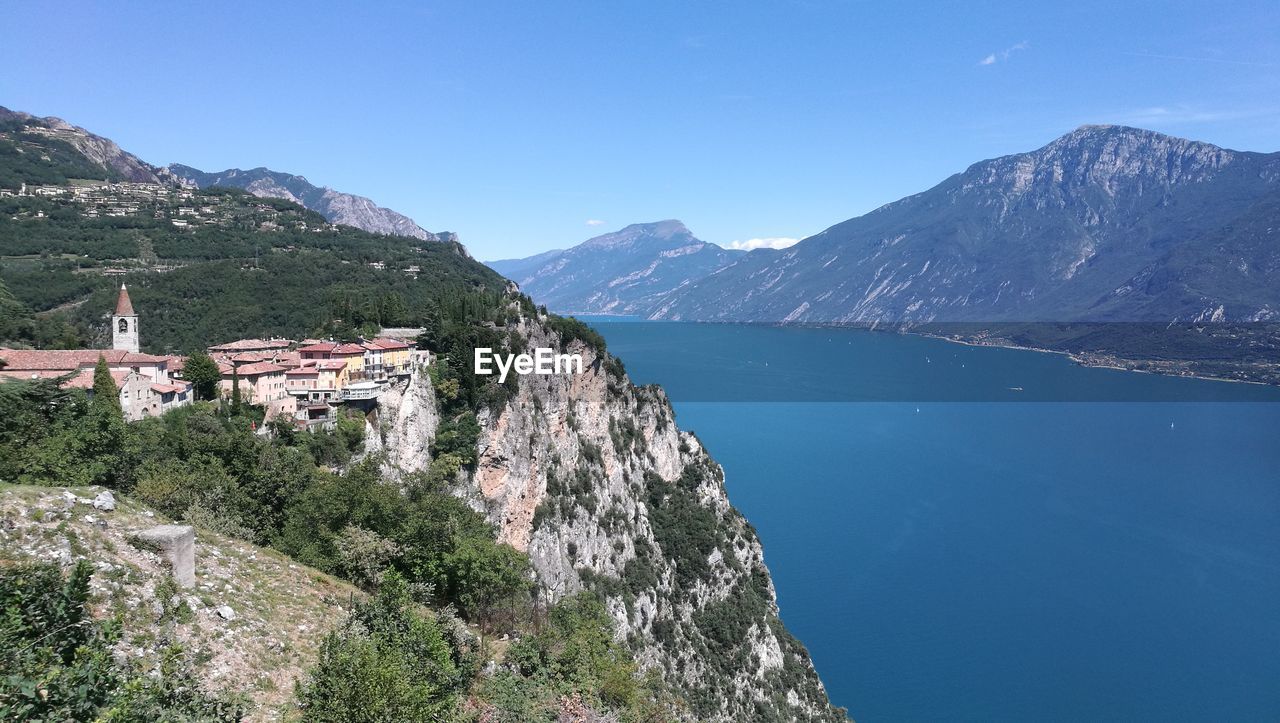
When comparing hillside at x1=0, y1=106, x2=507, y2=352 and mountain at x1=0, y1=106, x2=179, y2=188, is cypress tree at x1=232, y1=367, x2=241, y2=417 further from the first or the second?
mountain at x1=0, y1=106, x2=179, y2=188

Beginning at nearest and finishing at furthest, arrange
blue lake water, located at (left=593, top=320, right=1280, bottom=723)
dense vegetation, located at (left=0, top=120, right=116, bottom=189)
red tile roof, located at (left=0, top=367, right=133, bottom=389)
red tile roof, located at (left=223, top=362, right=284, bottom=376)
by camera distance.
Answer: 1. red tile roof, located at (left=0, top=367, right=133, bottom=389)
2. red tile roof, located at (left=223, top=362, right=284, bottom=376)
3. blue lake water, located at (left=593, top=320, right=1280, bottom=723)
4. dense vegetation, located at (left=0, top=120, right=116, bottom=189)

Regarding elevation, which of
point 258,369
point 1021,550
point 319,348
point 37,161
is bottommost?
point 1021,550

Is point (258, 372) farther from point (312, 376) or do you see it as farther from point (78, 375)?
point (78, 375)

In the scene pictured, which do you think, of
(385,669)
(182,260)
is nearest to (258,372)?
(385,669)

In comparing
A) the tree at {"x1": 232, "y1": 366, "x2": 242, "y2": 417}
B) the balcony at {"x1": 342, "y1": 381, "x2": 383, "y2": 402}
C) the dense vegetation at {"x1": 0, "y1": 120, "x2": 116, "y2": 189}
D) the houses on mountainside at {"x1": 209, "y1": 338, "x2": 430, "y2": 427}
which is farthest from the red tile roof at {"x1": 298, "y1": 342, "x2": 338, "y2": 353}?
the dense vegetation at {"x1": 0, "y1": 120, "x2": 116, "y2": 189}

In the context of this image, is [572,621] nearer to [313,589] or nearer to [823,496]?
[313,589]

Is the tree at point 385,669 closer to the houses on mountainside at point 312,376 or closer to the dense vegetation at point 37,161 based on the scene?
the houses on mountainside at point 312,376
